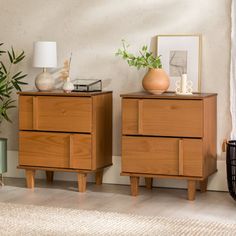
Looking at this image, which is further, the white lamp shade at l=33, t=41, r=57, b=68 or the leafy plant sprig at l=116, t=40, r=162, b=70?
the white lamp shade at l=33, t=41, r=57, b=68

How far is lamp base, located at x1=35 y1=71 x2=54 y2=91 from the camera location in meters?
6.00

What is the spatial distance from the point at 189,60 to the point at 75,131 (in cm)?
107

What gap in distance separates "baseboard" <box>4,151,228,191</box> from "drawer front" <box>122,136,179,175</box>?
50 cm

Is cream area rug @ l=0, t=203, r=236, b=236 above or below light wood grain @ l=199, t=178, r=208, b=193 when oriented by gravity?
below

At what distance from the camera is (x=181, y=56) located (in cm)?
588

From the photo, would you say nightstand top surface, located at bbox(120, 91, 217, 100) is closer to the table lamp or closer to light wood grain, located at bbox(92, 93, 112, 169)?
light wood grain, located at bbox(92, 93, 112, 169)

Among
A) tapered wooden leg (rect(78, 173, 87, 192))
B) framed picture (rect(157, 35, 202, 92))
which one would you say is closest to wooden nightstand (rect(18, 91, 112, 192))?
tapered wooden leg (rect(78, 173, 87, 192))

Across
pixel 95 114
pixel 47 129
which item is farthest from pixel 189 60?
pixel 47 129

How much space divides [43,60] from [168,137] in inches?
49.9

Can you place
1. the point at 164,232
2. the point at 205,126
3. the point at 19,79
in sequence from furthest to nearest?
the point at 19,79 → the point at 205,126 → the point at 164,232

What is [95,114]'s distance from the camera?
18.8ft

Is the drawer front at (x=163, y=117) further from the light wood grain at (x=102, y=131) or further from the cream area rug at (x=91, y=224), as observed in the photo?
the cream area rug at (x=91, y=224)

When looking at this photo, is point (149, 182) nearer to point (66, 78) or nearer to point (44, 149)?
point (44, 149)

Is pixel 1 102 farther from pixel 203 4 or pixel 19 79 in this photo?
pixel 203 4
